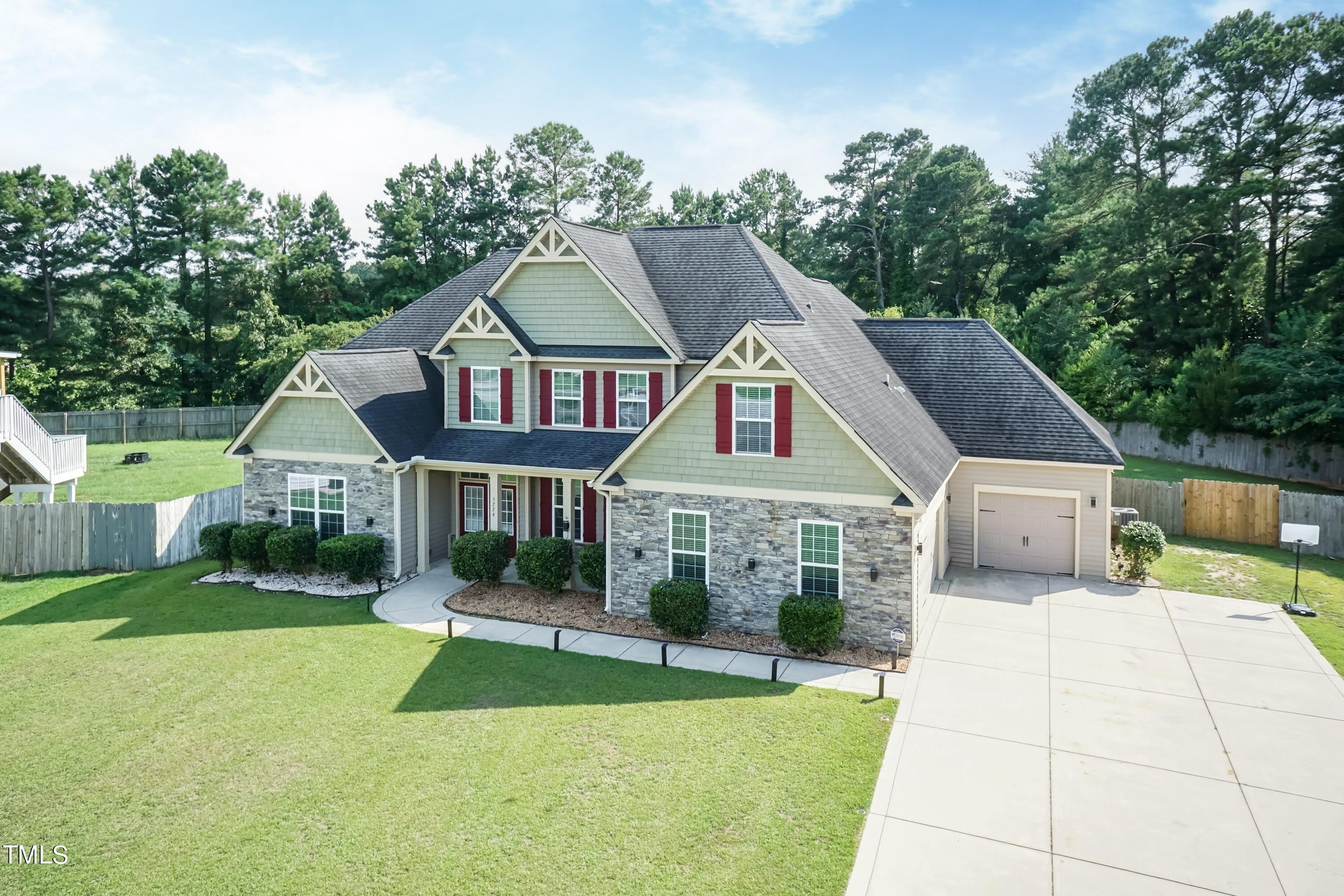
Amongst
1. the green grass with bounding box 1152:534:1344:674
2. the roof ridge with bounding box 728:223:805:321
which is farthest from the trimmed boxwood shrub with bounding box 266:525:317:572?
the green grass with bounding box 1152:534:1344:674

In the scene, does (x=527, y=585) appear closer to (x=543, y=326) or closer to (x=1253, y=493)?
(x=543, y=326)

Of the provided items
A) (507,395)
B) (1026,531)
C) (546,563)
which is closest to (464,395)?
(507,395)

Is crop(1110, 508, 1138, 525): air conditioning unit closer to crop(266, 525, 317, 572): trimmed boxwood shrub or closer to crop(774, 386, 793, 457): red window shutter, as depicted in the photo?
crop(774, 386, 793, 457): red window shutter

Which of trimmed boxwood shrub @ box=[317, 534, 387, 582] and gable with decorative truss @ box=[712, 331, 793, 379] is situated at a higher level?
gable with decorative truss @ box=[712, 331, 793, 379]

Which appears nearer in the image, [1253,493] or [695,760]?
[695,760]

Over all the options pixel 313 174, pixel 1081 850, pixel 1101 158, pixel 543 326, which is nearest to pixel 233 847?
pixel 1081 850

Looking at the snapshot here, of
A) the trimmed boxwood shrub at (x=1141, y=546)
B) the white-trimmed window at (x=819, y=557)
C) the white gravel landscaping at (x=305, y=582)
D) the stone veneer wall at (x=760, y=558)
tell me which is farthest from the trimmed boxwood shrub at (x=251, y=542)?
the trimmed boxwood shrub at (x=1141, y=546)
